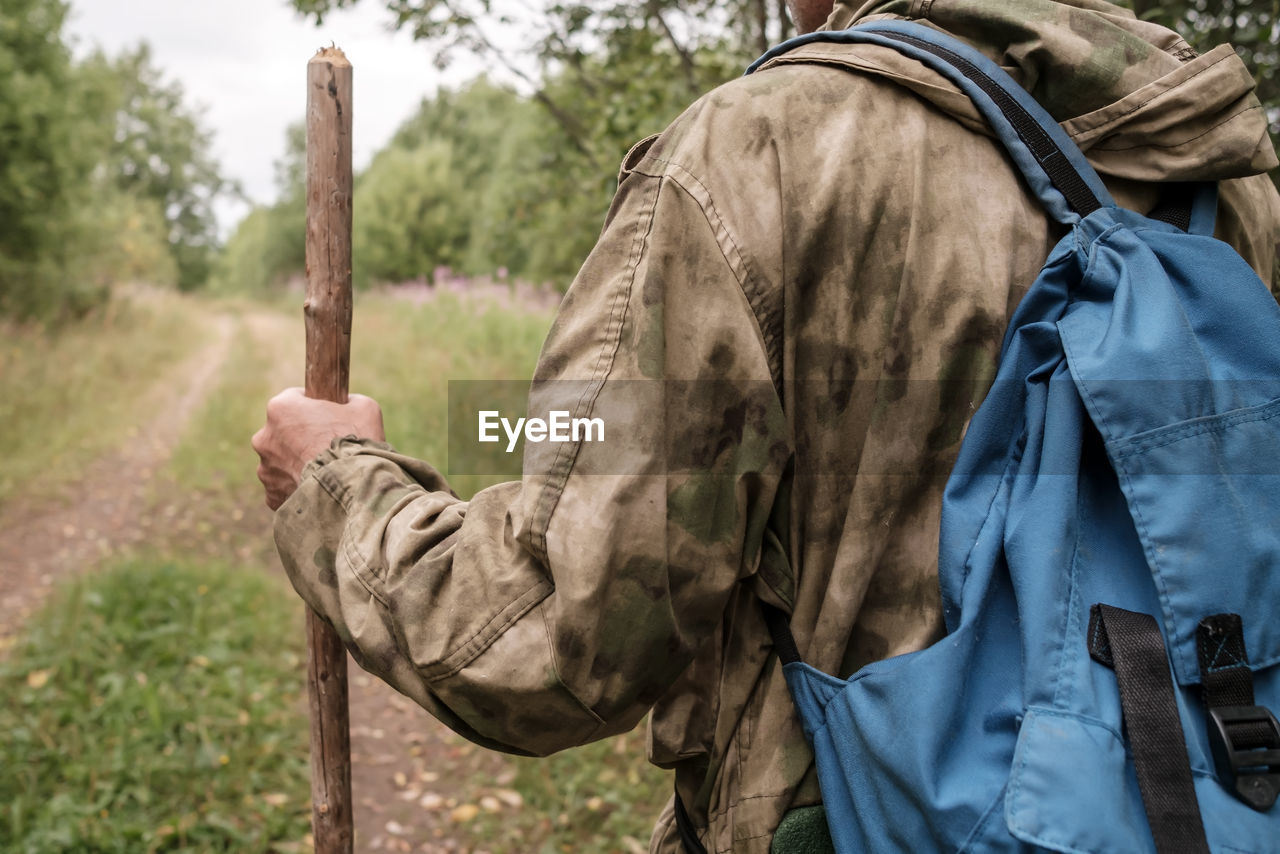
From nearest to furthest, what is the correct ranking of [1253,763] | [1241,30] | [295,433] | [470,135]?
[1253,763] → [295,433] → [1241,30] → [470,135]

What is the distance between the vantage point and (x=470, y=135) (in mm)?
34406

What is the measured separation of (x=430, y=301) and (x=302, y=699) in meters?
7.97

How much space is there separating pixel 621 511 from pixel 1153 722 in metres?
0.60

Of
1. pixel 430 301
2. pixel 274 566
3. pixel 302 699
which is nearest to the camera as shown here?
pixel 302 699

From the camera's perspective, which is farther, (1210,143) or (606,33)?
(606,33)

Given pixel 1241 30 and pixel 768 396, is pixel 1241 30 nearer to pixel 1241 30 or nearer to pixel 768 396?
pixel 1241 30

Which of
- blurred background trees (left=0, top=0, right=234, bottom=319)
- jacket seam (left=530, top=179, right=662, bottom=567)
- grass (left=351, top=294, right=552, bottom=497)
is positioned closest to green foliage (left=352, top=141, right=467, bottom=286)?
blurred background trees (left=0, top=0, right=234, bottom=319)

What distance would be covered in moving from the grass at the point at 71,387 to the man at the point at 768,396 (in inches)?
320

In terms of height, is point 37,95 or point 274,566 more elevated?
point 37,95

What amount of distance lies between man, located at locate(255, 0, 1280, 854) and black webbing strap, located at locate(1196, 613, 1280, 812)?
299mm

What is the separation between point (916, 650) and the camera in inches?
46.6

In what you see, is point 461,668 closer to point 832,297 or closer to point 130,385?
point 832,297

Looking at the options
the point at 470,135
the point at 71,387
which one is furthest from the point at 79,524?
the point at 470,135

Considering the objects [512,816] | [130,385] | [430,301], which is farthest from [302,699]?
[130,385]
